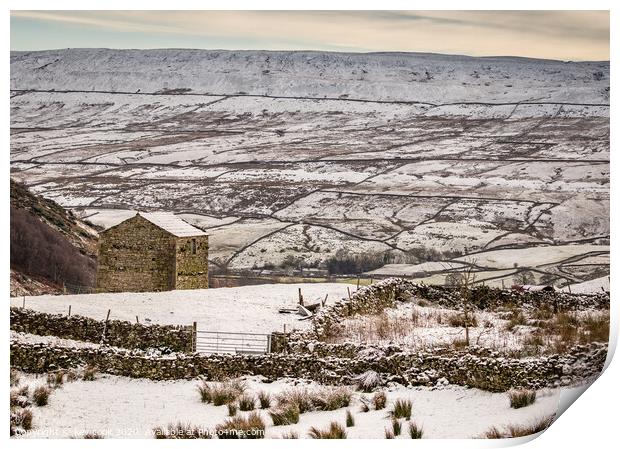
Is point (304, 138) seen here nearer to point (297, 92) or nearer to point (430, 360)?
point (297, 92)

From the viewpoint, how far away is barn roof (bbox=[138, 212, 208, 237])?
16828mm

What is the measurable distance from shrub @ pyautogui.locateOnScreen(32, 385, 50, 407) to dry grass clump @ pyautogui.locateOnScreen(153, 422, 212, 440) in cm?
139

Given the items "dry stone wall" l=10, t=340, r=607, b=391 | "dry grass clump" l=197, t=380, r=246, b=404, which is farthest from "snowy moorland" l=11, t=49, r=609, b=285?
"dry grass clump" l=197, t=380, r=246, b=404

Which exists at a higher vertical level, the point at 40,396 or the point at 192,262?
the point at 192,262

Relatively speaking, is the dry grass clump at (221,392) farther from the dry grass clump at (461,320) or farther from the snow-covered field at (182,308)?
the dry grass clump at (461,320)

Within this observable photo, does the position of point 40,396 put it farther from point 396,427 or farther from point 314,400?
point 396,427

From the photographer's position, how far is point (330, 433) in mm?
15133

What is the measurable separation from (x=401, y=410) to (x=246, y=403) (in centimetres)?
179

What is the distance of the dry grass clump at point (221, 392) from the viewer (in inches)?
624

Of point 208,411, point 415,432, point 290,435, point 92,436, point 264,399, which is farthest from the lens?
point 264,399

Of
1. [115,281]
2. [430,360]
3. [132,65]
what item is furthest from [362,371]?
[132,65]

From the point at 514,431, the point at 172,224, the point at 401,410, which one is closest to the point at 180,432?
the point at 401,410

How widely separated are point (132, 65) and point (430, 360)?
5516 millimetres

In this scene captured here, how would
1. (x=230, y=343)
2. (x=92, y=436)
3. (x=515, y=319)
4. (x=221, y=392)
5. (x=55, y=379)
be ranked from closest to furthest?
(x=92, y=436) < (x=221, y=392) < (x=55, y=379) < (x=230, y=343) < (x=515, y=319)
